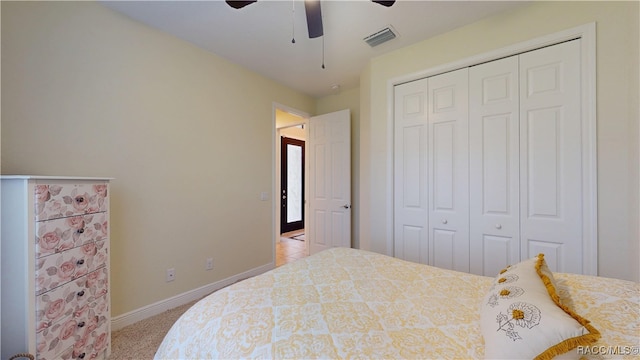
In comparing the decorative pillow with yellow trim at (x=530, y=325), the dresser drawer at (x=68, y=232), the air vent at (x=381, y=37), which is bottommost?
the decorative pillow with yellow trim at (x=530, y=325)

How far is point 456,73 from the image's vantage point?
2312 millimetres

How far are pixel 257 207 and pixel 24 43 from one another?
90.5 inches

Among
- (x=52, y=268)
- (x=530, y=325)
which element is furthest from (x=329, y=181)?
(x=530, y=325)

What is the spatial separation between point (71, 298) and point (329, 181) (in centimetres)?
283

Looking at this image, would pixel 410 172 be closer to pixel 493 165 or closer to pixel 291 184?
→ pixel 493 165

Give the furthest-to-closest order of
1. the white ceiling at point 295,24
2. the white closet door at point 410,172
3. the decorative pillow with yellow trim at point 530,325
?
the white closet door at point 410,172
the white ceiling at point 295,24
the decorative pillow with yellow trim at point 530,325

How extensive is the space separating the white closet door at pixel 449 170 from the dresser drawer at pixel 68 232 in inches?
106

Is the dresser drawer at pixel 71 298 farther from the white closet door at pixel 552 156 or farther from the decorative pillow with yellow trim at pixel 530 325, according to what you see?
the white closet door at pixel 552 156

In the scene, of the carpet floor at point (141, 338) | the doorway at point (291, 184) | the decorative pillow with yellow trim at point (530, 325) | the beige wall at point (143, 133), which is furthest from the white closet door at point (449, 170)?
the doorway at point (291, 184)

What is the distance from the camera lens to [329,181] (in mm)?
3658

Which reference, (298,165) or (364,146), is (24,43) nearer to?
(364,146)

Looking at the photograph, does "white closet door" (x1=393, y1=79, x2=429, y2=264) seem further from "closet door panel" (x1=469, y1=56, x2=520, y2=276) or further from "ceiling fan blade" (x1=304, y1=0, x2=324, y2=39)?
"ceiling fan blade" (x1=304, y1=0, x2=324, y2=39)

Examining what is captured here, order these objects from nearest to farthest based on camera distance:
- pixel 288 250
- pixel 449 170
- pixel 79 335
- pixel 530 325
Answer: pixel 530 325, pixel 79 335, pixel 449 170, pixel 288 250

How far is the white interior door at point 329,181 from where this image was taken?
3.48 meters
